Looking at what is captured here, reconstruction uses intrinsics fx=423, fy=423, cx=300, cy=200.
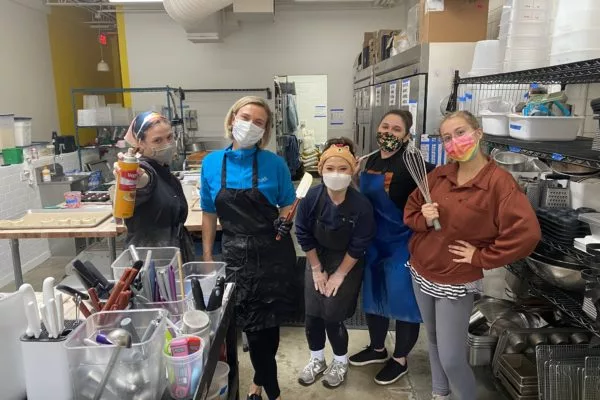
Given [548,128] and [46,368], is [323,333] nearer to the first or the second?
[548,128]

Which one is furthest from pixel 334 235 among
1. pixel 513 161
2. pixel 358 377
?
pixel 513 161

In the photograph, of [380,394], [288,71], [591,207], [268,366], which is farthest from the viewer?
[288,71]

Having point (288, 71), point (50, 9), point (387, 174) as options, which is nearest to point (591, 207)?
point (387, 174)

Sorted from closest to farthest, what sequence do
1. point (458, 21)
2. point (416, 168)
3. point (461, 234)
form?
1. point (461, 234)
2. point (416, 168)
3. point (458, 21)

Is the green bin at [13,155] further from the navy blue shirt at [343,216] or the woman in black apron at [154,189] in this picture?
the navy blue shirt at [343,216]

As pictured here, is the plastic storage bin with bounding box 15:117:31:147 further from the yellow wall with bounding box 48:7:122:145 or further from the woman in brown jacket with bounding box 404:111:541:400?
the woman in brown jacket with bounding box 404:111:541:400

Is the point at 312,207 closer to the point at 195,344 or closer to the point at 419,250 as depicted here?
the point at 419,250

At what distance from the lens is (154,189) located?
170cm

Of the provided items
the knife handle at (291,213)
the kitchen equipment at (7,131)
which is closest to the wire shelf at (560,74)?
the knife handle at (291,213)

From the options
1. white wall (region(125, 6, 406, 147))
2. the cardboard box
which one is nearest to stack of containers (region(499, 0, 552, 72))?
the cardboard box

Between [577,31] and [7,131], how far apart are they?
174 inches

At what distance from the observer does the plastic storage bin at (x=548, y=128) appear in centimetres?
182

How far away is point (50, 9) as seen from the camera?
599cm

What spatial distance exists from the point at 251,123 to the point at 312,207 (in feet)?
1.56
